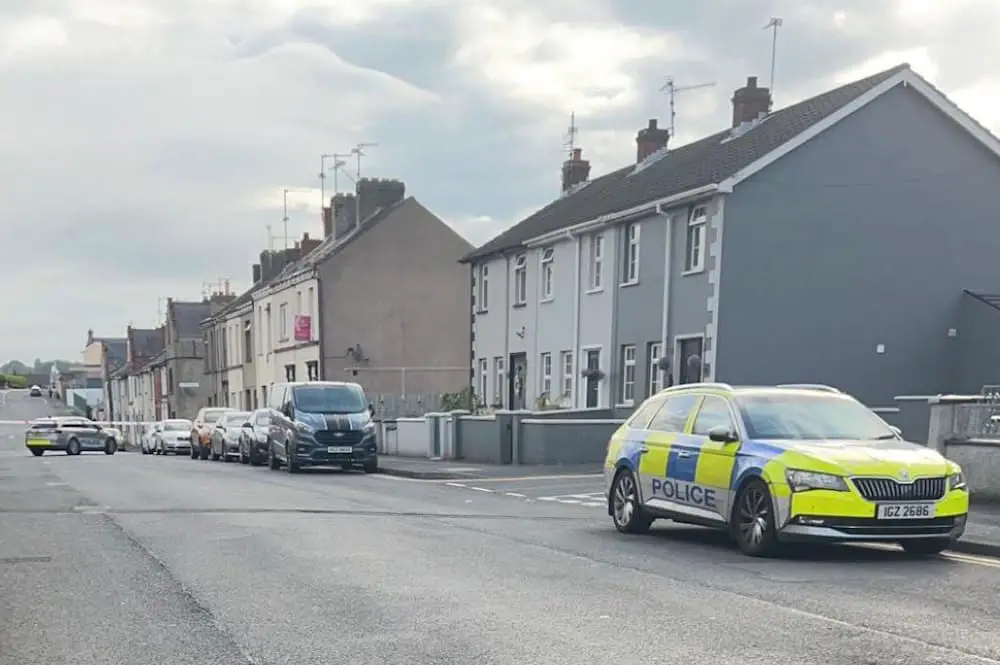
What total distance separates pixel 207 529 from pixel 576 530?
13.9 feet

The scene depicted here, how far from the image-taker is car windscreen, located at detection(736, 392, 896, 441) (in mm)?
10883

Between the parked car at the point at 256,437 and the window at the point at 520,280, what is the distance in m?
9.73

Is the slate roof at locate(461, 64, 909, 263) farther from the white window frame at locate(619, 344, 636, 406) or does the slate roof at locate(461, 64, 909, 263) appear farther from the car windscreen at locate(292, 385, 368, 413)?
the car windscreen at locate(292, 385, 368, 413)

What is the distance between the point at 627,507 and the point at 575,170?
3054cm

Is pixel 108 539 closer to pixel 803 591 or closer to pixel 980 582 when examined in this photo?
pixel 803 591

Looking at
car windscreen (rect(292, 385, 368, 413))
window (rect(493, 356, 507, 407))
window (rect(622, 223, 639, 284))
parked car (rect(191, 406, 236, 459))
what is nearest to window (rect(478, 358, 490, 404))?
window (rect(493, 356, 507, 407))

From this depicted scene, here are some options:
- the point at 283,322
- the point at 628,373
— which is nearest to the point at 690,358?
the point at 628,373

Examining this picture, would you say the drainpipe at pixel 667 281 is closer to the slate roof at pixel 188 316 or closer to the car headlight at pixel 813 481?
the car headlight at pixel 813 481

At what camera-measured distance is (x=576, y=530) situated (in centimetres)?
1307

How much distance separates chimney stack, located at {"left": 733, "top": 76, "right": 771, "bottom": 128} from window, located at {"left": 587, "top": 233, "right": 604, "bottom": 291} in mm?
5154

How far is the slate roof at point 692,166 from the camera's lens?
27.2 metres

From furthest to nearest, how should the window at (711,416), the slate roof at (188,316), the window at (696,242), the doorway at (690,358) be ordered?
the slate roof at (188,316)
the window at (696,242)
the doorway at (690,358)
the window at (711,416)

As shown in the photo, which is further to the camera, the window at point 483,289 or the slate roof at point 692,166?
the window at point 483,289

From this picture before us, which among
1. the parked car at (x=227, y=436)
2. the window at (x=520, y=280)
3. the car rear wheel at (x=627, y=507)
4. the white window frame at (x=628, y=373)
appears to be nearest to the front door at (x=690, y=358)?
the white window frame at (x=628, y=373)
